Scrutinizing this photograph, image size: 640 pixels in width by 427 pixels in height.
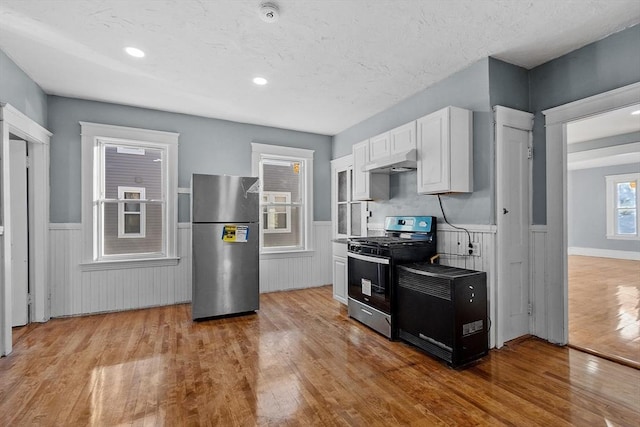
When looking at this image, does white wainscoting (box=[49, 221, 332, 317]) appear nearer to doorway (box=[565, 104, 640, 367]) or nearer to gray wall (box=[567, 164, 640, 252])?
doorway (box=[565, 104, 640, 367])

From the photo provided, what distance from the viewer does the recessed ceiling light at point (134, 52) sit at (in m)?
2.70

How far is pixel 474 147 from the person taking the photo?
299cm

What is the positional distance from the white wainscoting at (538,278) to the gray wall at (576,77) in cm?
14

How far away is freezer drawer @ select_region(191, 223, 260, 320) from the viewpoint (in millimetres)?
3693

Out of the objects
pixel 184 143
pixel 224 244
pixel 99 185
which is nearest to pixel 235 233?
pixel 224 244

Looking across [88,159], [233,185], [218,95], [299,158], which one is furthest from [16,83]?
[299,158]

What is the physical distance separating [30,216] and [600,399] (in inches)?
217

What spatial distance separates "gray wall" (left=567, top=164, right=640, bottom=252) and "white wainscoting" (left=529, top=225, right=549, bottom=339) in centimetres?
728

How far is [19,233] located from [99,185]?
37.9 inches

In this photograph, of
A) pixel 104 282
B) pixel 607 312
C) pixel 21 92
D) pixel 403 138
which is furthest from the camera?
pixel 104 282

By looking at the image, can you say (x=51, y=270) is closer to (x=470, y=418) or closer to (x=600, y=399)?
(x=470, y=418)

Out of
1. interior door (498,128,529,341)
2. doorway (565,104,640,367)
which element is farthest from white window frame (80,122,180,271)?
doorway (565,104,640,367)

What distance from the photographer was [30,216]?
3520 mm

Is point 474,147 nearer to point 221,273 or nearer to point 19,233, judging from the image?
point 221,273
